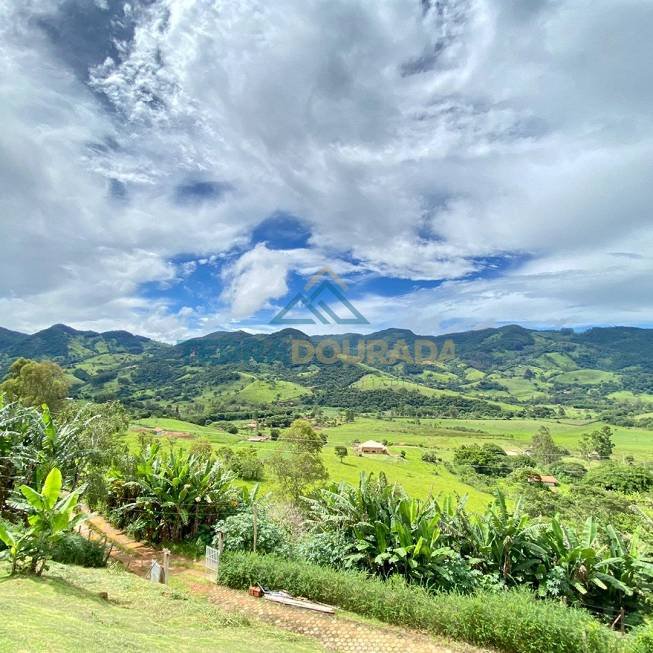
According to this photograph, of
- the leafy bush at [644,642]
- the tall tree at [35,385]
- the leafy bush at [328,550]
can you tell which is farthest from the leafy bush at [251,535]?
the tall tree at [35,385]

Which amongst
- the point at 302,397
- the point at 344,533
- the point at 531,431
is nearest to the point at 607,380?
the point at 531,431

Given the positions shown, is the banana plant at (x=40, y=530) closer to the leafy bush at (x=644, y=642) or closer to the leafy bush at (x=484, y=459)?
the leafy bush at (x=644, y=642)

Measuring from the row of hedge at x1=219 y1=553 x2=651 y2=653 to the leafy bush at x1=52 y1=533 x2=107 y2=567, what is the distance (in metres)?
3.07

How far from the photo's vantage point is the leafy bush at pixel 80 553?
9.27 meters

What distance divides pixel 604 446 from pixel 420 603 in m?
73.9

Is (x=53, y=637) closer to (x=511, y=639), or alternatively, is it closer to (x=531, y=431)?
(x=511, y=639)

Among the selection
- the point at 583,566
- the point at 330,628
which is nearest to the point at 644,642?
the point at 583,566

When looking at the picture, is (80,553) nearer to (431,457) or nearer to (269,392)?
(431,457)

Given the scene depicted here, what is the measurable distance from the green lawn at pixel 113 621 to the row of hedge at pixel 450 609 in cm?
159

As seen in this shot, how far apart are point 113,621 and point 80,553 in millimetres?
5166

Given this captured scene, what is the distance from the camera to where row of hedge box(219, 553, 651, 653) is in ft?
21.7

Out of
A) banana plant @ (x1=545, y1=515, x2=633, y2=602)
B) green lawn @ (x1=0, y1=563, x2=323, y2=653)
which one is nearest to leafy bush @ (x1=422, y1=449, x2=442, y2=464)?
banana plant @ (x1=545, y1=515, x2=633, y2=602)

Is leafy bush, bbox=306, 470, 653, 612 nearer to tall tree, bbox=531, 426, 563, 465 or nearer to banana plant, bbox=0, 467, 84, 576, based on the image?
banana plant, bbox=0, 467, 84, 576

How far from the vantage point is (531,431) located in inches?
3762
